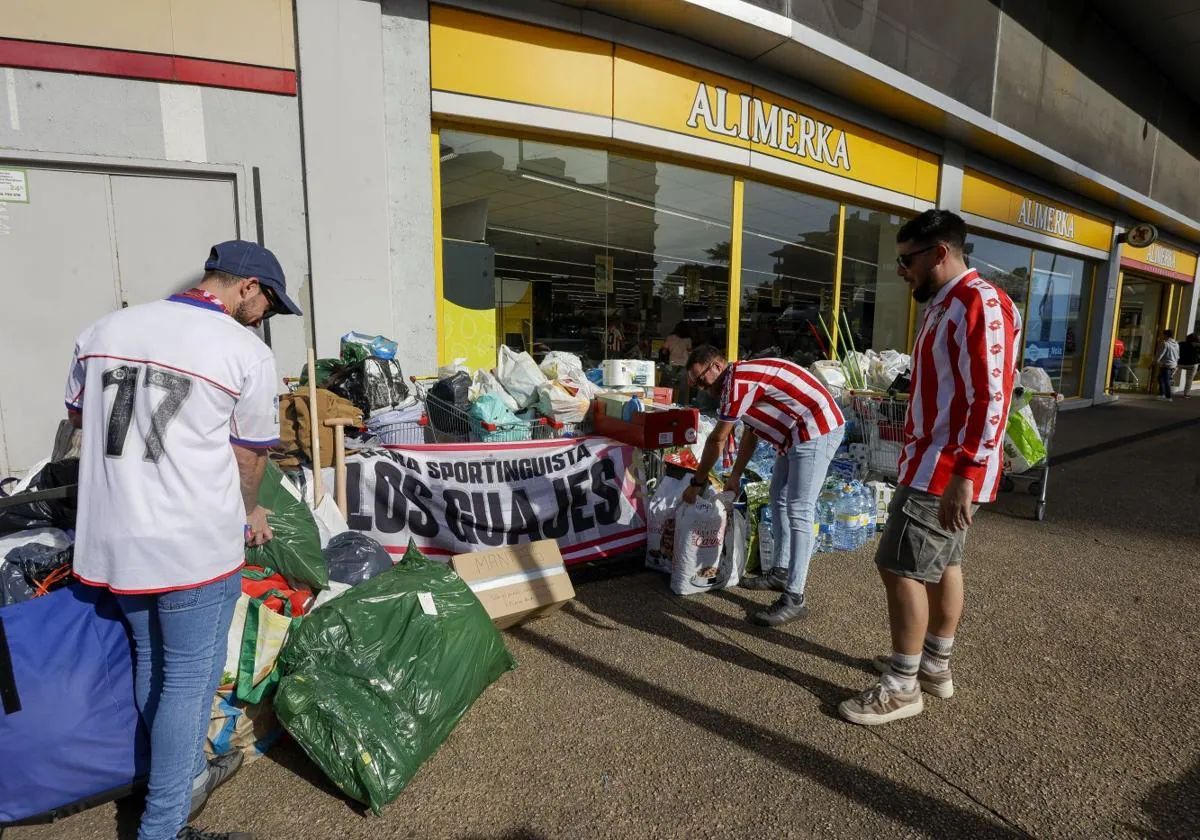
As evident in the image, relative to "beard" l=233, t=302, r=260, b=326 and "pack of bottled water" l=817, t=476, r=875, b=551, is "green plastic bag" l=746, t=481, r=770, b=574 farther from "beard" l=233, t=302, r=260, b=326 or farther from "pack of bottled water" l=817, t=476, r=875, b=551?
"beard" l=233, t=302, r=260, b=326

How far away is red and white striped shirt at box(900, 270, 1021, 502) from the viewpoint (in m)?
2.45

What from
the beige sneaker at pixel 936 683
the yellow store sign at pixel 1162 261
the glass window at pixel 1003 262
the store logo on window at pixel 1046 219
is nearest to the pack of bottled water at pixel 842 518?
the beige sneaker at pixel 936 683

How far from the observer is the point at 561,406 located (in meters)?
5.04

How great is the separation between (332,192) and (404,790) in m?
4.79

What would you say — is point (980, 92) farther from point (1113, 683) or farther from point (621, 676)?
point (621, 676)

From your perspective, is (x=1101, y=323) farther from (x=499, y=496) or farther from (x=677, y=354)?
(x=499, y=496)

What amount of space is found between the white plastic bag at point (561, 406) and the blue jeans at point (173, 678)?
10.4ft

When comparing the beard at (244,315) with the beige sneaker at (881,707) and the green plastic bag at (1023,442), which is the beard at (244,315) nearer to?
the beige sneaker at (881,707)

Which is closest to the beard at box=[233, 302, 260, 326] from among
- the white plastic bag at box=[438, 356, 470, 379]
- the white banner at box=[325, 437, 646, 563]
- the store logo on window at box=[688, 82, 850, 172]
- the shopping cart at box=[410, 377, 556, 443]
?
the white banner at box=[325, 437, 646, 563]

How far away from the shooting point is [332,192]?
5402 millimetres

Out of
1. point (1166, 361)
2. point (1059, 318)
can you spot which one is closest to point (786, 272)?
point (1059, 318)

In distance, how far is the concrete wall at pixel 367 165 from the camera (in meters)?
5.29

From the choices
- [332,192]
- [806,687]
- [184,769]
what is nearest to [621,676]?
[806,687]

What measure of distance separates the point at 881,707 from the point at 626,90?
244 inches
